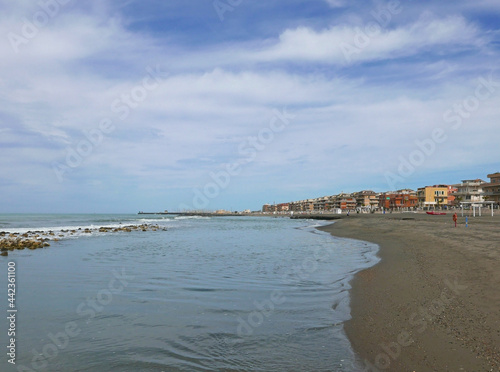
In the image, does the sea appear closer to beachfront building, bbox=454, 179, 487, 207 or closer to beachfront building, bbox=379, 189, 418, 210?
beachfront building, bbox=454, 179, 487, 207

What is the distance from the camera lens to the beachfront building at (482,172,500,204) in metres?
92.2

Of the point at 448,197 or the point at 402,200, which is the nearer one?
the point at 448,197

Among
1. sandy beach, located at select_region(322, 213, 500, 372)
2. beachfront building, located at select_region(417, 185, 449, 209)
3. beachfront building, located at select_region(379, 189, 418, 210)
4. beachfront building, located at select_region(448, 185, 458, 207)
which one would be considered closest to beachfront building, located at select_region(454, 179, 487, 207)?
beachfront building, located at select_region(448, 185, 458, 207)

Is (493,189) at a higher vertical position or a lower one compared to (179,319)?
higher

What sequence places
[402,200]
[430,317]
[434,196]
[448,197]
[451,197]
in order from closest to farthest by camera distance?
[430,317], [434,196], [448,197], [451,197], [402,200]

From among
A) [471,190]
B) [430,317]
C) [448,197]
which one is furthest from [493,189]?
[430,317]

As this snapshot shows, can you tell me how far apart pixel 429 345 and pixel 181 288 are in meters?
7.75

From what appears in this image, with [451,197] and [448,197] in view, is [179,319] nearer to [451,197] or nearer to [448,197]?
[448,197]

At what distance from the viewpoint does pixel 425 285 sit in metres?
10.1

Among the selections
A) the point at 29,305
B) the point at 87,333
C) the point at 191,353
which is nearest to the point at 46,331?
the point at 87,333

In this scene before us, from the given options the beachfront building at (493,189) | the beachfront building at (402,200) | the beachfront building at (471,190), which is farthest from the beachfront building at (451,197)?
the beachfront building at (493,189)

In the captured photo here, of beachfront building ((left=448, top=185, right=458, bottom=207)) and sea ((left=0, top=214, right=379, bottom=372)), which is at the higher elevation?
beachfront building ((left=448, top=185, right=458, bottom=207))

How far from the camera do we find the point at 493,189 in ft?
309

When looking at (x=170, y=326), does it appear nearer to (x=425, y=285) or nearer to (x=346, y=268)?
(x=425, y=285)
